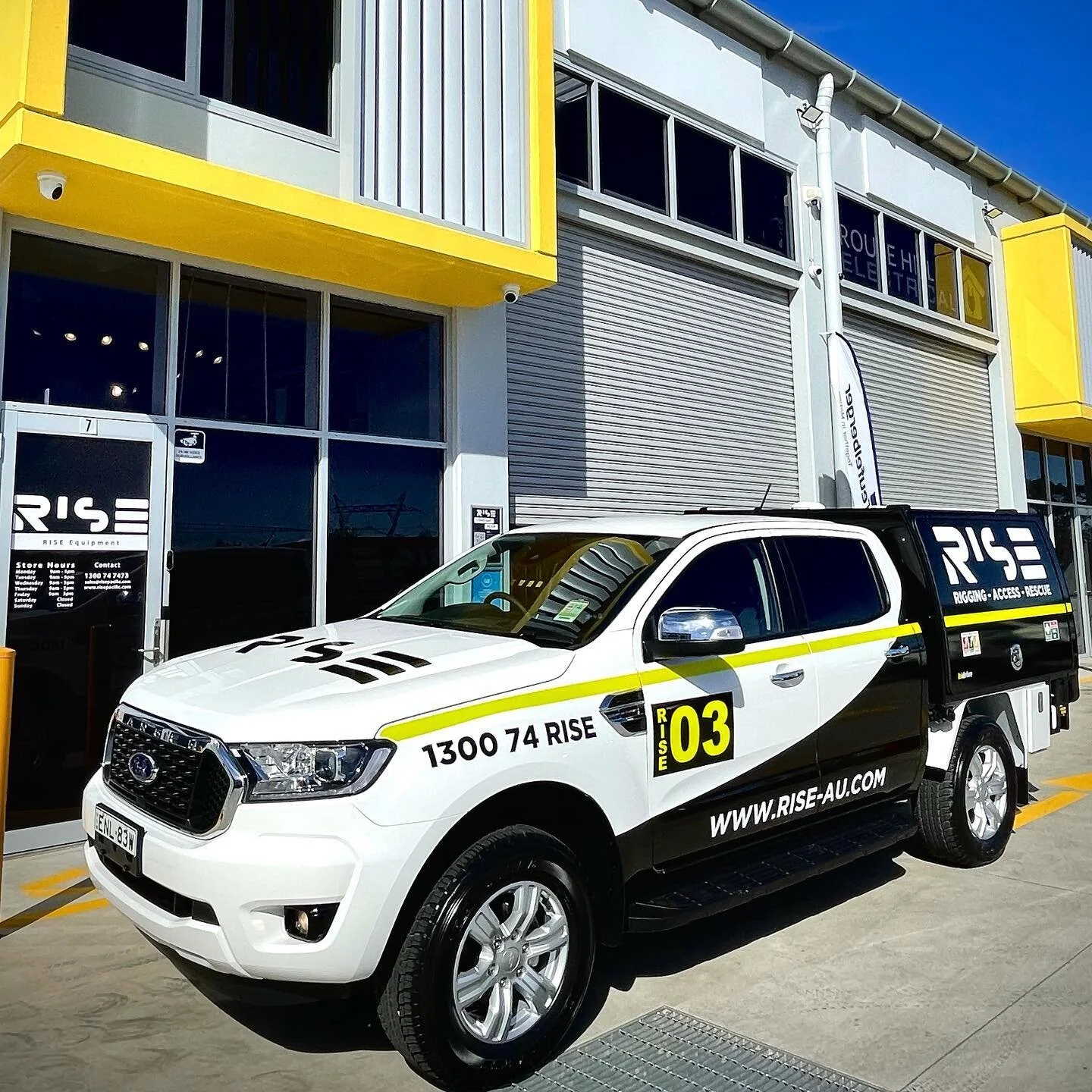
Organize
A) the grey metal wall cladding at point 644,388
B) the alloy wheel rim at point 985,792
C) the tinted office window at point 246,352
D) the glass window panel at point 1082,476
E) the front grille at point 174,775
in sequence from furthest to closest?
the glass window panel at point 1082,476
the grey metal wall cladding at point 644,388
the tinted office window at point 246,352
the alloy wheel rim at point 985,792
the front grille at point 174,775

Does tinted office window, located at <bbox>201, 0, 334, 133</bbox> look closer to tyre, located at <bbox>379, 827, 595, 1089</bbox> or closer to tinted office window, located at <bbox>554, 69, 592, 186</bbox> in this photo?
tinted office window, located at <bbox>554, 69, 592, 186</bbox>

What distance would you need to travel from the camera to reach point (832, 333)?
36.8 feet

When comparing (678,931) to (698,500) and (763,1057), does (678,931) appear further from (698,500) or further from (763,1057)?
(698,500)

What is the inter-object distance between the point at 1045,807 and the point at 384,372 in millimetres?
6202

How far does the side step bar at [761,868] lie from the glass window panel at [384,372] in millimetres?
5119

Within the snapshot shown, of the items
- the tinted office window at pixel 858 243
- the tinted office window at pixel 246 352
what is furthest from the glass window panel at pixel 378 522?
the tinted office window at pixel 858 243

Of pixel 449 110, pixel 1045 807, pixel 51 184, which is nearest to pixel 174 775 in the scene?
pixel 51 184

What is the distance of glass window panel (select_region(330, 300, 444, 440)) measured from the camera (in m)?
8.11

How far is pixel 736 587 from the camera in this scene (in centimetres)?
446

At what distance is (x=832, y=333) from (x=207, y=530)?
743 cm

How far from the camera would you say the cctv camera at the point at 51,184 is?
18.6 ft

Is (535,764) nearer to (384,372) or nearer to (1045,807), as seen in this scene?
(1045,807)

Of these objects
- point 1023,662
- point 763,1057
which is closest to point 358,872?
point 763,1057

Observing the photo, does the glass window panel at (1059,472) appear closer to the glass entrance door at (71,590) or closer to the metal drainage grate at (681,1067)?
the glass entrance door at (71,590)
